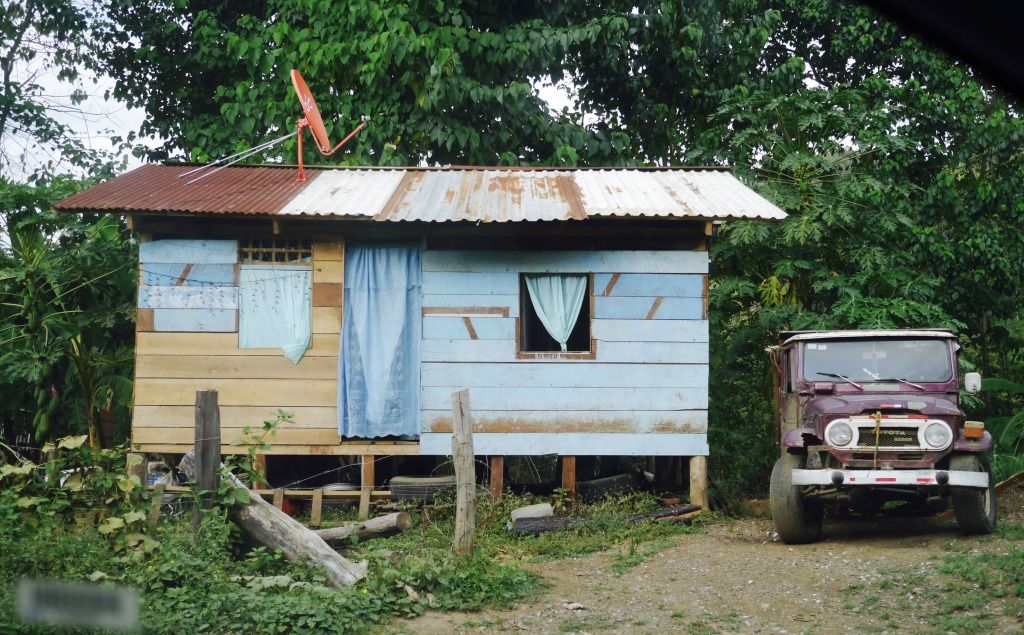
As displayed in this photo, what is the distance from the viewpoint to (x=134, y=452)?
35.9 ft

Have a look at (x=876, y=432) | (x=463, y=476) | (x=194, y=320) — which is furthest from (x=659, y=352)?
(x=194, y=320)

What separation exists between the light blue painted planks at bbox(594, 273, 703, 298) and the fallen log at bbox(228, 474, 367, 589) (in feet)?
16.1

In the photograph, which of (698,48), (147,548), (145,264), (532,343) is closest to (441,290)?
(532,343)

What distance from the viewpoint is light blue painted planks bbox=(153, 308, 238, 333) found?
35.9ft

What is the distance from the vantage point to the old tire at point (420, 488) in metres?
10.7

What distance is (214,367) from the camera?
10.9 m

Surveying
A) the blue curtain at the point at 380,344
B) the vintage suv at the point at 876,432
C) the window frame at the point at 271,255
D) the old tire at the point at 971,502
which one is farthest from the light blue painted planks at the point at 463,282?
the old tire at the point at 971,502

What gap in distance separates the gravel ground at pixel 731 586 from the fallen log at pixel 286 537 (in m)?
0.93

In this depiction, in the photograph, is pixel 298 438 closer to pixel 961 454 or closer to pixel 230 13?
pixel 961 454

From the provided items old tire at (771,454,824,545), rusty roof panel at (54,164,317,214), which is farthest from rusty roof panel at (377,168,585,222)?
old tire at (771,454,824,545)

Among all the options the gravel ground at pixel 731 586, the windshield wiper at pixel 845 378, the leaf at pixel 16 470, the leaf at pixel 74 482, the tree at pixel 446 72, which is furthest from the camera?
the tree at pixel 446 72

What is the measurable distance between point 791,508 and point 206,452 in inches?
204

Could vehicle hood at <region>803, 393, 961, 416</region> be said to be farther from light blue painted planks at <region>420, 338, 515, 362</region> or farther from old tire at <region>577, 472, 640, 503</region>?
light blue painted planks at <region>420, 338, 515, 362</region>

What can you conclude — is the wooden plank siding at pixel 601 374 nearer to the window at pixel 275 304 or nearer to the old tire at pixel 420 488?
the old tire at pixel 420 488
